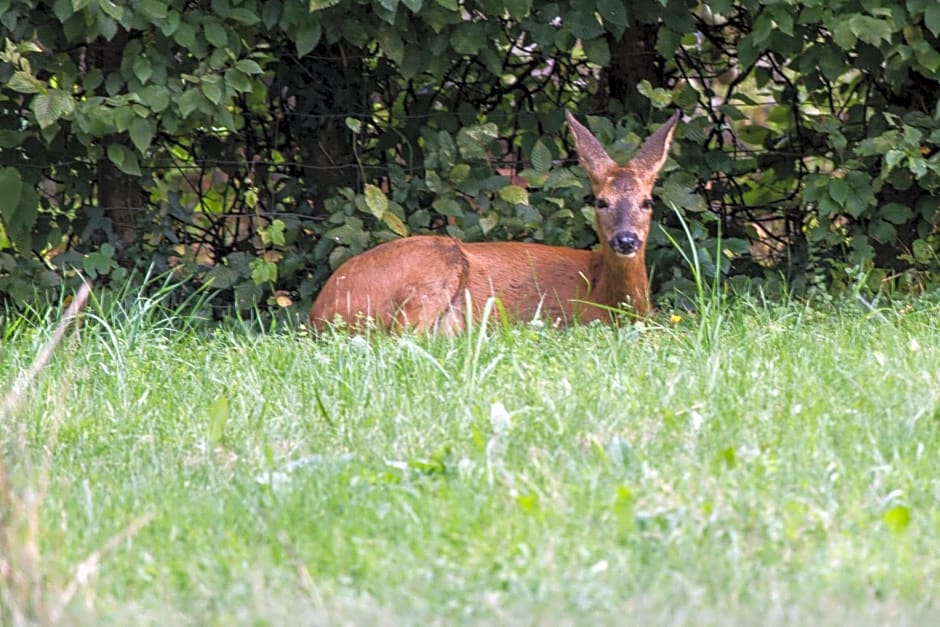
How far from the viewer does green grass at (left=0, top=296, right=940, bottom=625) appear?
2.78m

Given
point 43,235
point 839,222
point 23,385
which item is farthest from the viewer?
point 839,222

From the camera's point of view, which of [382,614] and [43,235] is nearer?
[382,614]

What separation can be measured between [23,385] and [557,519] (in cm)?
182

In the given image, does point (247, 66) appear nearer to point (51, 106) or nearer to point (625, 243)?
point (51, 106)

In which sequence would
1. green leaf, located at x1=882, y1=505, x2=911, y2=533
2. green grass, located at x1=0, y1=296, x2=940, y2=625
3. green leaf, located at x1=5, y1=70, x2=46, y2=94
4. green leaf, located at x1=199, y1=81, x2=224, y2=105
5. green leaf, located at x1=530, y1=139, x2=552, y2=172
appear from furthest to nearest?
green leaf, located at x1=530, y1=139, x2=552, y2=172
green leaf, located at x1=199, y1=81, x2=224, y2=105
green leaf, located at x1=5, y1=70, x2=46, y2=94
green leaf, located at x1=882, y1=505, x2=911, y2=533
green grass, located at x1=0, y1=296, x2=940, y2=625

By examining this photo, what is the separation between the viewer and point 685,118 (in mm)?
7230

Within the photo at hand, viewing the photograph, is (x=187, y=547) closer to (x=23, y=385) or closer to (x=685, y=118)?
(x=23, y=385)

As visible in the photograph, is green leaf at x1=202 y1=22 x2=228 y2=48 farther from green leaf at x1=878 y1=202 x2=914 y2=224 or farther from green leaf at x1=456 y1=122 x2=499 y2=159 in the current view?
green leaf at x1=878 y1=202 x2=914 y2=224

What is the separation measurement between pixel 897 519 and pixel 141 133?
3.71 m

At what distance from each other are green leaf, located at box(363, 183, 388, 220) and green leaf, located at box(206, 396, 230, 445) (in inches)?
96.4

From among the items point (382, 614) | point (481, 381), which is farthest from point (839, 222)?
point (382, 614)

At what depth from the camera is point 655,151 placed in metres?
6.25

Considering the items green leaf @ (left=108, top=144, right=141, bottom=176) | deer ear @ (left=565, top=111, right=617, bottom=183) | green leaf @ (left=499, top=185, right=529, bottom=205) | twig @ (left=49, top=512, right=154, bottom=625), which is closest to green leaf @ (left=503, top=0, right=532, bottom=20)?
deer ear @ (left=565, top=111, right=617, bottom=183)

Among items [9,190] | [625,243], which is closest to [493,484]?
[625,243]
